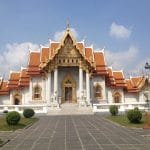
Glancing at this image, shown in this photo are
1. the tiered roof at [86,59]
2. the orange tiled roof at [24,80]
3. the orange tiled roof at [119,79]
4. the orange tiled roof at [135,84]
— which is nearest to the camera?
the tiered roof at [86,59]

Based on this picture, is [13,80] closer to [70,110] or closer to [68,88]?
[68,88]

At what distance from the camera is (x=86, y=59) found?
38.6 meters

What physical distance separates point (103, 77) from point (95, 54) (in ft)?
14.7

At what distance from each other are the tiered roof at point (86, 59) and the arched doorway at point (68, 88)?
299cm

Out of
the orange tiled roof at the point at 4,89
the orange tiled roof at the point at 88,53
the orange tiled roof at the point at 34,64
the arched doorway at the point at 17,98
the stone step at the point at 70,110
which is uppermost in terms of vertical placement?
the orange tiled roof at the point at 88,53

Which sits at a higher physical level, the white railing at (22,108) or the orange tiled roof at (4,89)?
the orange tiled roof at (4,89)

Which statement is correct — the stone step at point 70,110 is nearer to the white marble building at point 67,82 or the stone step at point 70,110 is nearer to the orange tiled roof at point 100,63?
the white marble building at point 67,82

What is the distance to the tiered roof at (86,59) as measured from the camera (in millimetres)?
40344

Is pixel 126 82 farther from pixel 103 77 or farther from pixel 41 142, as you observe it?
pixel 41 142

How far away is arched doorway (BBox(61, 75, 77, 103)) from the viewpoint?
40.1 metres

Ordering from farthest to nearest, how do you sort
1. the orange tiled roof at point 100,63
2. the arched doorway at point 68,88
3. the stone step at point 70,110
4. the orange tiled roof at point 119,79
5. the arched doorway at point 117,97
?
the orange tiled roof at point 119,79, the arched doorway at point 117,97, the orange tiled roof at point 100,63, the arched doorway at point 68,88, the stone step at point 70,110

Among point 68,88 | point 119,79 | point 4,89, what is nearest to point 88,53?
point 119,79

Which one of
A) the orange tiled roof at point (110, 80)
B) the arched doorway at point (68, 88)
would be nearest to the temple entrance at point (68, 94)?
the arched doorway at point (68, 88)

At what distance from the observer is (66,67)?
40.4 m
